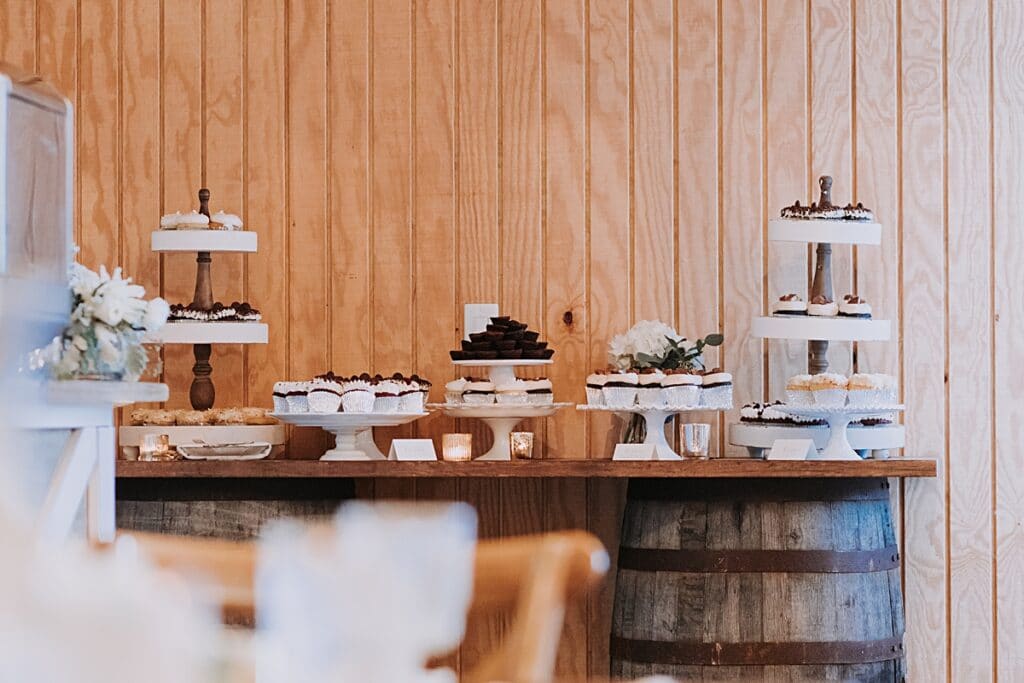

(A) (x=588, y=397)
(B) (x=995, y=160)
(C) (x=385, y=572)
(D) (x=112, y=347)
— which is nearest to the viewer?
(D) (x=112, y=347)

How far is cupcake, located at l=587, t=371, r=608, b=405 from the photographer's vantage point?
9.78ft

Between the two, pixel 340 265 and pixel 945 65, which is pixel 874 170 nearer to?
pixel 945 65

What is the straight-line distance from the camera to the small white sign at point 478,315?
10.8 feet

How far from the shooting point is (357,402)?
116 inches

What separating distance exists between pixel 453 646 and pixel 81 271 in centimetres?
181

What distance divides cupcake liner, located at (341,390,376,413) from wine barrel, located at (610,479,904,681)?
0.66 meters

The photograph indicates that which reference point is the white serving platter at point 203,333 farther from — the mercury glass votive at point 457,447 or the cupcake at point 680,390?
the cupcake at point 680,390

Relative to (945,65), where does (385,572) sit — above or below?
below

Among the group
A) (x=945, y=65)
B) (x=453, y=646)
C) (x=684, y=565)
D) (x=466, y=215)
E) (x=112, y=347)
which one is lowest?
(x=453, y=646)

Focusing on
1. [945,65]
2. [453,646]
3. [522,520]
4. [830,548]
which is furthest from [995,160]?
[453,646]

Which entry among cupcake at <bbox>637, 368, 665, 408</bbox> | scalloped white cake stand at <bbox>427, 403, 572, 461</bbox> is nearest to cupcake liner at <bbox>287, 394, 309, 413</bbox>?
scalloped white cake stand at <bbox>427, 403, 572, 461</bbox>

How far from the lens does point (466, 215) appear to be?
3.32 metres

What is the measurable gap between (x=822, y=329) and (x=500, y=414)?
0.74m

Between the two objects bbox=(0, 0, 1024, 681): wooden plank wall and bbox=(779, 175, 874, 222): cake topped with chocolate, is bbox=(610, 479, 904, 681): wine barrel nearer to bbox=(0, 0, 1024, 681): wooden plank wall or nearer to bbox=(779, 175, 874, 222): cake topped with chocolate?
bbox=(0, 0, 1024, 681): wooden plank wall
